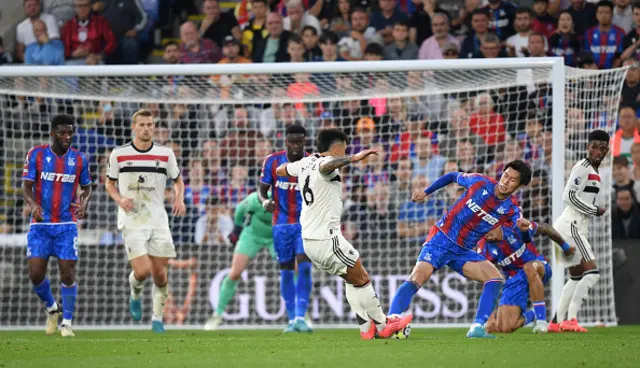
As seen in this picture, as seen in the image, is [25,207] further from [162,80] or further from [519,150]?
[519,150]

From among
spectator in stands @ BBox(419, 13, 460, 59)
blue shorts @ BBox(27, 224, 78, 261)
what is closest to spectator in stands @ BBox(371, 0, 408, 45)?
spectator in stands @ BBox(419, 13, 460, 59)

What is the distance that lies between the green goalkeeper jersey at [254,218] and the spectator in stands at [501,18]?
222 inches

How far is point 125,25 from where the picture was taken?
18.3 metres

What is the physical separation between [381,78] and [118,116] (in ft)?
13.0

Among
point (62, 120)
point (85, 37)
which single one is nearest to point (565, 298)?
point (62, 120)

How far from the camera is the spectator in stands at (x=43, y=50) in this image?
18.0 m

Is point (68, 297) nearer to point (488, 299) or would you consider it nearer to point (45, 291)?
point (45, 291)

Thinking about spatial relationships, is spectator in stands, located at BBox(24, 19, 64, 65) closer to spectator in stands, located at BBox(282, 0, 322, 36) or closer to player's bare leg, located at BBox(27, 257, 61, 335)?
spectator in stands, located at BBox(282, 0, 322, 36)

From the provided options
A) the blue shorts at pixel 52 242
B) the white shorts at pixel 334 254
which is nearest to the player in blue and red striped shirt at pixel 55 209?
the blue shorts at pixel 52 242

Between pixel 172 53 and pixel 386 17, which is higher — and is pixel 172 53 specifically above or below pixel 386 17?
below

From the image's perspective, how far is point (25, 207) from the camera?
15188 mm

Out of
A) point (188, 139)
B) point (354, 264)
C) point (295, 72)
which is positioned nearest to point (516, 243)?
point (354, 264)

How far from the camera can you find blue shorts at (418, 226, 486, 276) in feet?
33.2

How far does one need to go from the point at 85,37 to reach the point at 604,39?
27.4 ft
